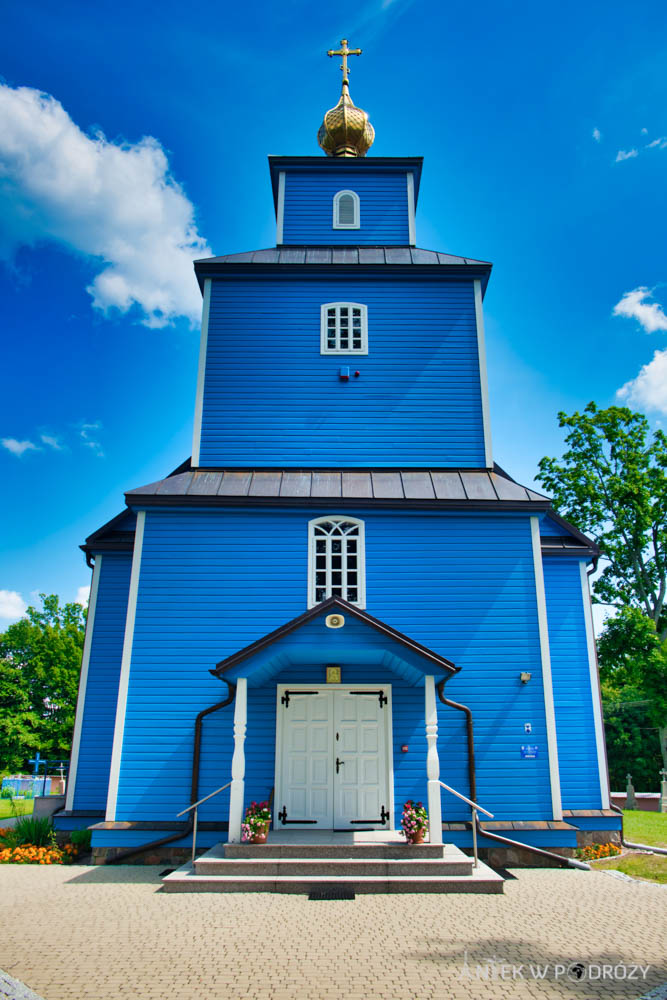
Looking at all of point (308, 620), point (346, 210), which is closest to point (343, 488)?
point (308, 620)

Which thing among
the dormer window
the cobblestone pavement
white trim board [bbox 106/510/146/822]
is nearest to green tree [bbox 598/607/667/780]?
the cobblestone pavement

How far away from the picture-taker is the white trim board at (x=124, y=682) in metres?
9.75

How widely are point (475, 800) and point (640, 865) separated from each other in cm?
261

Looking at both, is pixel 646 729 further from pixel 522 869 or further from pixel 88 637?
pixel 88 637

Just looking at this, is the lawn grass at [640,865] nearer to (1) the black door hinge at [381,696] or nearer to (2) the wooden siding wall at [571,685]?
(2) the wooden siding wall at [571,685]

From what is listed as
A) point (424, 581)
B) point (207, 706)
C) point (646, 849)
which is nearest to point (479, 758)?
point (424, 581)

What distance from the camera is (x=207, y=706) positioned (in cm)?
1009

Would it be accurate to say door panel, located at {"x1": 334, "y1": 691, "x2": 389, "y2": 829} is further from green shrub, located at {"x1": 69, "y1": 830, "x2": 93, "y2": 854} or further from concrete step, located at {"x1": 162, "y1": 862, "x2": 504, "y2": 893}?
green shrub, located at {"x1": 69, "y1": 830, "x2": 93, "y2": 854}

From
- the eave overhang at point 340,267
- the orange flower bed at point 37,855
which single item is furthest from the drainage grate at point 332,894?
the eave overhang at point 340,267

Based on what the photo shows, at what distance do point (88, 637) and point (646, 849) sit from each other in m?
10.5

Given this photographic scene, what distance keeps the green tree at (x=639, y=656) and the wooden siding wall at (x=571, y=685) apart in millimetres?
10447

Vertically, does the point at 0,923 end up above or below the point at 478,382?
below

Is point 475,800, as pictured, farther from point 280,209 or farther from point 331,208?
point 280,209

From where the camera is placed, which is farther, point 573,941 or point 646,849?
point 646,849
